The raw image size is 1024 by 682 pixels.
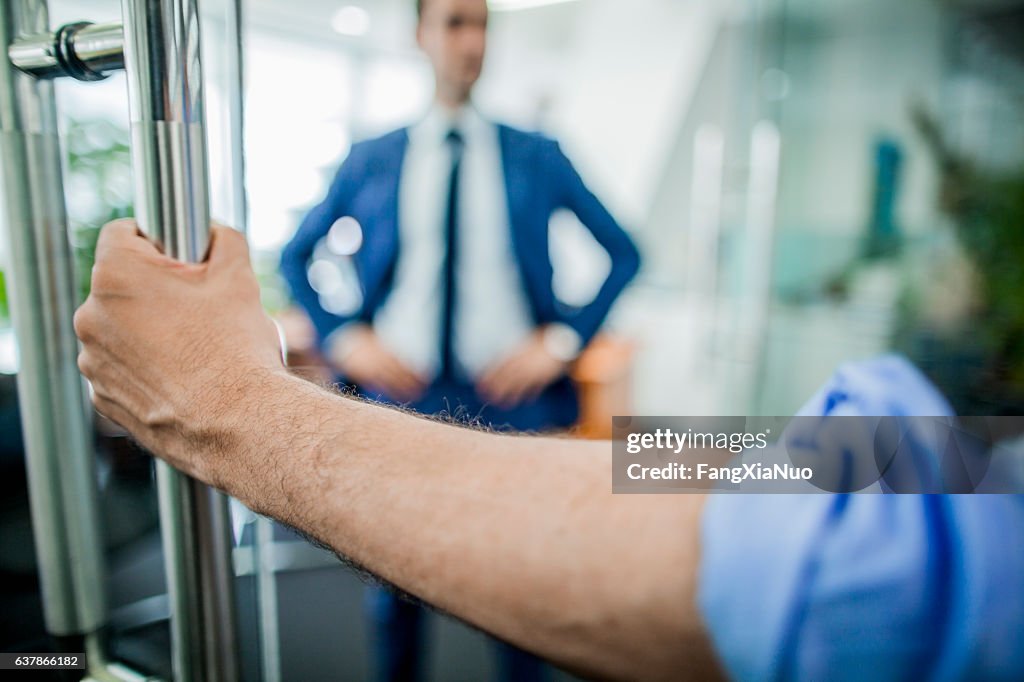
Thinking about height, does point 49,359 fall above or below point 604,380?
above

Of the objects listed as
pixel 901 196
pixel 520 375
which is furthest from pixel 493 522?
pixel 901 196

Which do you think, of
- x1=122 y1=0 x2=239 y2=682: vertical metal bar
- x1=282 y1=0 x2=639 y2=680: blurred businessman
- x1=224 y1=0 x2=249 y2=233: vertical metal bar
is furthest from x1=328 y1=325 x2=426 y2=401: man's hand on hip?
x1=122 y1=0 x2=239 y2=682: vertical metal bar

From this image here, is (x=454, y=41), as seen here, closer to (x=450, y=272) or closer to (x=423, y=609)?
(x=450, y=272)

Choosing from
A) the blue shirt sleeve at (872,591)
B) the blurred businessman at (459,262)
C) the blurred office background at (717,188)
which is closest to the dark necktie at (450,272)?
the blurred businessman at (459,262)

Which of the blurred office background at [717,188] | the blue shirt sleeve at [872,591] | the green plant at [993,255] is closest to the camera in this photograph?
the blue shirt sleeve at [872,591]

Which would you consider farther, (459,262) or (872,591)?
(459,262)

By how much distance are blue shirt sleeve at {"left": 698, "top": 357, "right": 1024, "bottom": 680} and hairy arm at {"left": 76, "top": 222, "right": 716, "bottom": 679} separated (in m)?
0.03

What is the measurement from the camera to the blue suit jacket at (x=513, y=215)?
1.23 meters

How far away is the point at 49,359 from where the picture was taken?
509 mm

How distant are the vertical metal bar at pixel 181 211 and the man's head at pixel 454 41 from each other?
89 cm

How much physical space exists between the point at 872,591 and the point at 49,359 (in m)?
0.57

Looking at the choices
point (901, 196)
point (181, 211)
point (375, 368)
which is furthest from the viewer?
point (901, 196)

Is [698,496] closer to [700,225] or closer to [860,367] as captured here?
[860,367]

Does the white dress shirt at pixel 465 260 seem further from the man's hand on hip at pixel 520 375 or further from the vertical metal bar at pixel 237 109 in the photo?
the vertical metal bar at pixel 237 109
